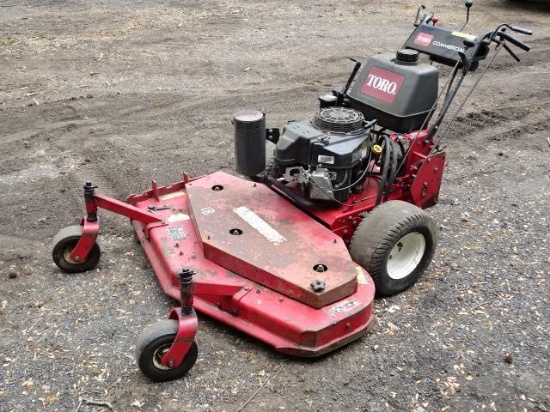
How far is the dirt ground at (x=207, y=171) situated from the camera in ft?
11.7

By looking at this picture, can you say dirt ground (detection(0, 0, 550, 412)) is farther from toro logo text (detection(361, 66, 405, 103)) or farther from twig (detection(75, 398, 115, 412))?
toro logo text (detection(361, 66, 405, 103))

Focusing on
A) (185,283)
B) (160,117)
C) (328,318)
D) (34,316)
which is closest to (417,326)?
(328,318)

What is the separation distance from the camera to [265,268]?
3.81 m

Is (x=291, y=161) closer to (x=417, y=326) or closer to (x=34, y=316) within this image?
(x=417, y=326)

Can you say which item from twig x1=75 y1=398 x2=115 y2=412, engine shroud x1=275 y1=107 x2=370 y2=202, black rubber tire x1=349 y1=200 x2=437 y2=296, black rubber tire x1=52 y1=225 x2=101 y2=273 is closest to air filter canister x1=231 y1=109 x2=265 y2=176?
engine shroud x1=275 y1=107 x2=370 y2=202

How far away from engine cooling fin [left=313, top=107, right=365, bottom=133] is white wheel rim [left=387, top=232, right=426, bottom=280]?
85 cm

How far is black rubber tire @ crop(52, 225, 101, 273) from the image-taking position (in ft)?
14.2

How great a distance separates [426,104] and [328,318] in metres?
1.93

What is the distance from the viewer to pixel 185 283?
125 inches

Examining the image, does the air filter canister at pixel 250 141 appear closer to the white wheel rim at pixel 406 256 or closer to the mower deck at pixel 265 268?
the mower deck at pixel 265 268

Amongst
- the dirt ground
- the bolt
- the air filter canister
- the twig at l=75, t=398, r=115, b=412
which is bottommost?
the dirt ground

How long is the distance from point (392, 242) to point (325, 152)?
29.4 inches

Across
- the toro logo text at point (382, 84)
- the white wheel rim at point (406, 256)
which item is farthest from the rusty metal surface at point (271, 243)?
the toro logo text at point (382, 84)

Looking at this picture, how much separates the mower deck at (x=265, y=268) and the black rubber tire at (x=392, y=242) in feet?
0.42
